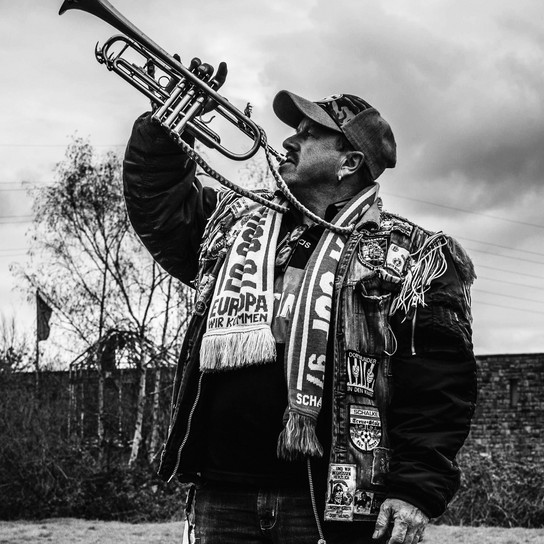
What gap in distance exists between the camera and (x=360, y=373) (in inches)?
109

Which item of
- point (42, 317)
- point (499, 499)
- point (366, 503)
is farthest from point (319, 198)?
point (42, 317)

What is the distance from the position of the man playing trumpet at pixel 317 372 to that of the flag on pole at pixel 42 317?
1665 centimetres

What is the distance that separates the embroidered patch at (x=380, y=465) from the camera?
2674mm

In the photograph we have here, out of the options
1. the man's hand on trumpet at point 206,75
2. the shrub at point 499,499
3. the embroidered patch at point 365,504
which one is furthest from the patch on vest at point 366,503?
the shrub at point 499,499

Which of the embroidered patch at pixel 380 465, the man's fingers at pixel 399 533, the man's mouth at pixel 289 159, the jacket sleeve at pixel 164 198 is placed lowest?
the man's fingers at pixel 399 533

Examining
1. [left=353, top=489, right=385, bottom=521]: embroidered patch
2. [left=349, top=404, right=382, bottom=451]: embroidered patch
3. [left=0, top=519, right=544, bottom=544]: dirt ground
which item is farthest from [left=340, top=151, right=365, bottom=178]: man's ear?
[left=0, top=519, right=544, bottom=544]: dirt ground

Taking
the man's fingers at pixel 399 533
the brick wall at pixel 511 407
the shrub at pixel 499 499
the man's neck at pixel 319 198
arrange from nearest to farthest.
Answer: the man's fingers at pixel 399 533
the man's neck at pixel 319 198
the shrub at pixel 499 499
the brick wall at pixel 511 407

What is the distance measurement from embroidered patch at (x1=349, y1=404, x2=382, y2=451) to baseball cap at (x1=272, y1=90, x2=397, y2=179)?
106 cm

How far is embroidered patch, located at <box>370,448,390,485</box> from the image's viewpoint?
267 centimetres

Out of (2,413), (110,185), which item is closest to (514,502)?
(2,413)

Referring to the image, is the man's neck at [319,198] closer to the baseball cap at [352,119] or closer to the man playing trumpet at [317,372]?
the man playing trumpet at [317,372]

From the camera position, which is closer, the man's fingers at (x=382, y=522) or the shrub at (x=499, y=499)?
the man's fingers at (x=382, y=522)

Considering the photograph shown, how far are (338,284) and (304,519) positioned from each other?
0.77 meters

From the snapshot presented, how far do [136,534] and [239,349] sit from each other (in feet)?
25.3
